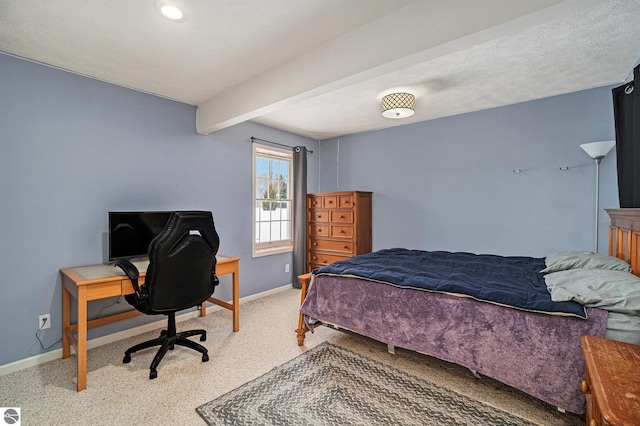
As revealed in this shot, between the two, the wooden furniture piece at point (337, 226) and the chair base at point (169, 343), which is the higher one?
the wooden furniture piece at point (337, 226)

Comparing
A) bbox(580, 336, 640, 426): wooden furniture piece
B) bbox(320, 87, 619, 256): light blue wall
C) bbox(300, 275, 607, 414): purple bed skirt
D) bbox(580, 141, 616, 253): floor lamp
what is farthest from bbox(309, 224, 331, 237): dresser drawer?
bbox(580, 336, 640, 426): wooden furniture piece

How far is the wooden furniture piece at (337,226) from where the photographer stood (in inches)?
166

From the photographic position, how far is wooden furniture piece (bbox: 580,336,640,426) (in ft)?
2.51

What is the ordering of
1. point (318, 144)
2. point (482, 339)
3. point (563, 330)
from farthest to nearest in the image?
point (318, 144) → point (482, 339) → point (563, 330)

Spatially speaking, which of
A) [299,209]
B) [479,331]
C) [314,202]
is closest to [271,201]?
[299,209]

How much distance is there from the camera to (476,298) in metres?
1.87

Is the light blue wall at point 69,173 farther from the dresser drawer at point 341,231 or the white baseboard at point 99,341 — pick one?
the dresser drawer at point 341,231

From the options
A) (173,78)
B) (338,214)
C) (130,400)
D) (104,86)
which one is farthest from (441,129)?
(130,400)

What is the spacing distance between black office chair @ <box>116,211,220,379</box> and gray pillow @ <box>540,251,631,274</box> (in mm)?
2754

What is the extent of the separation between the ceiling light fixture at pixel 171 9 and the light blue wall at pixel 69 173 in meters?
1.42

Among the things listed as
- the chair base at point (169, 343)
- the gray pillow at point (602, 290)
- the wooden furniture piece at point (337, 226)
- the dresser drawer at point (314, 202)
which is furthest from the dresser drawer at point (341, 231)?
the gray pillow at point (602, 290)

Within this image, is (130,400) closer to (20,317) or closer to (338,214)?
(20,317)

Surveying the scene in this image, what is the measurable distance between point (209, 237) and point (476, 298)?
2026 millimetres

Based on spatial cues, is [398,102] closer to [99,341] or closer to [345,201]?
[345,201]
